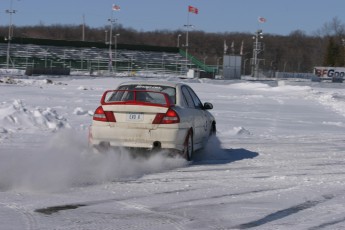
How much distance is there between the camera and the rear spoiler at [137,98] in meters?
11.2

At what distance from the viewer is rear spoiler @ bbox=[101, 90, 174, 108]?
36.6 ft

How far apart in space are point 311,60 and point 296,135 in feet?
536

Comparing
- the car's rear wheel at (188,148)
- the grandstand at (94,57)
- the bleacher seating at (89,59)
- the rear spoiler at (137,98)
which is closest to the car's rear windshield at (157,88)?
the rear spoiler at (137,98)

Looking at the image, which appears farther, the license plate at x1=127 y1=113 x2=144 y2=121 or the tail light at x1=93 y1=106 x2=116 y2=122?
the tail light at x1=93 y1=106 x2=116 y2=122

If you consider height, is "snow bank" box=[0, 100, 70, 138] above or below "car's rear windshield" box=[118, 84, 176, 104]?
below

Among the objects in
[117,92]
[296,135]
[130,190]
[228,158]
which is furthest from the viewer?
[296,135]

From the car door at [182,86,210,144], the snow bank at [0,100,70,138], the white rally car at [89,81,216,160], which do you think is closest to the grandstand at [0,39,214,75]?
the snow bank at [0,100,70,138]

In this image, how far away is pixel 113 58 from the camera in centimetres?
11050

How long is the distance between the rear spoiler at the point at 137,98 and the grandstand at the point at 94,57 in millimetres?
88745

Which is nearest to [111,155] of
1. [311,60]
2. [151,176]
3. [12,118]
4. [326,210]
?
[151,176]

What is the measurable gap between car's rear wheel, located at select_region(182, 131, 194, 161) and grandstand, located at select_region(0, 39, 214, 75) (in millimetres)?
88751

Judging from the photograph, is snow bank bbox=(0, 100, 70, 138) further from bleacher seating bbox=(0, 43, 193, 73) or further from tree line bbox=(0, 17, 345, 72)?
tree line bbox=(0, 17, 345, 72)

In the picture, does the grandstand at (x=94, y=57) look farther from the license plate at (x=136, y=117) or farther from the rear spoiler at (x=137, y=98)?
the license plate at (x=136, y=117)

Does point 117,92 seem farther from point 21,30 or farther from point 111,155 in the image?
point 21,30
